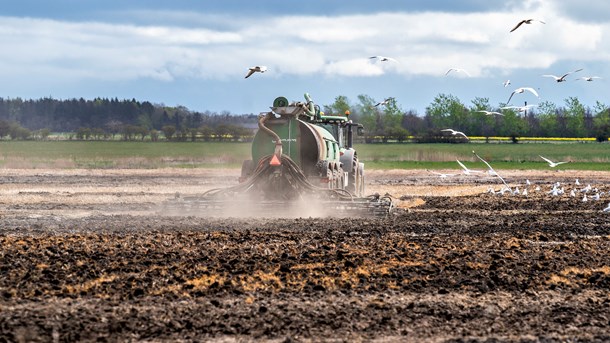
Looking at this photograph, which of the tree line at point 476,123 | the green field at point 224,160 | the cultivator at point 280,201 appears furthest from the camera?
the tree line at point 476,123

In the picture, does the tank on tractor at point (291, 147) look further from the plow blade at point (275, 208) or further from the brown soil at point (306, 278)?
the brown soil at point (306, 278)

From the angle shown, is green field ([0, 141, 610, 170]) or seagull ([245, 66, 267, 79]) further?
green field ([0, 141, 610, 170])

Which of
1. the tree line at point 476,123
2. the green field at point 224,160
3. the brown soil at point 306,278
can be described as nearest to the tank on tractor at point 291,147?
the brown soil at point 306,278

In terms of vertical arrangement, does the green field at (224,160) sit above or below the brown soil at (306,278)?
below

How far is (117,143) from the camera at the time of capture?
108 metres

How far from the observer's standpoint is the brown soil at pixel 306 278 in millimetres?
11438

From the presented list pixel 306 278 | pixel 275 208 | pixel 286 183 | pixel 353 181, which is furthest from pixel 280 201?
pixel 306 278

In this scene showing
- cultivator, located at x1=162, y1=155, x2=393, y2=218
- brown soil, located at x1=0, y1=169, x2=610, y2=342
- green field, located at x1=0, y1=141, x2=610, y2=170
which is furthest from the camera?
green field, located at x1=0, y1=141, x2=610, y2=170

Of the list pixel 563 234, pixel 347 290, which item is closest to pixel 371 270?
pixel 347 290

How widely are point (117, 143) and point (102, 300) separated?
318ft

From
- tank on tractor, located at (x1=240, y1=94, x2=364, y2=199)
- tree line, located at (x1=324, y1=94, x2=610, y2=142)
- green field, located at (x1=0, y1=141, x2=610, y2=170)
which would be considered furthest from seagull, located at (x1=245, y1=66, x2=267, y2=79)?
tree line, located at (x1=324, y1=94, x2=610, y2=142)

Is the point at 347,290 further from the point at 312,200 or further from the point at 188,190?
the point at 188,190

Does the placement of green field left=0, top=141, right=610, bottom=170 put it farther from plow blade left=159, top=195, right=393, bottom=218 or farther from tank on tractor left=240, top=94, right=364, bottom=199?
plow blade left=159, top=195, right=393, bottom=218

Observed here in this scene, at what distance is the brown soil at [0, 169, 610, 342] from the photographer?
37.5 feet
